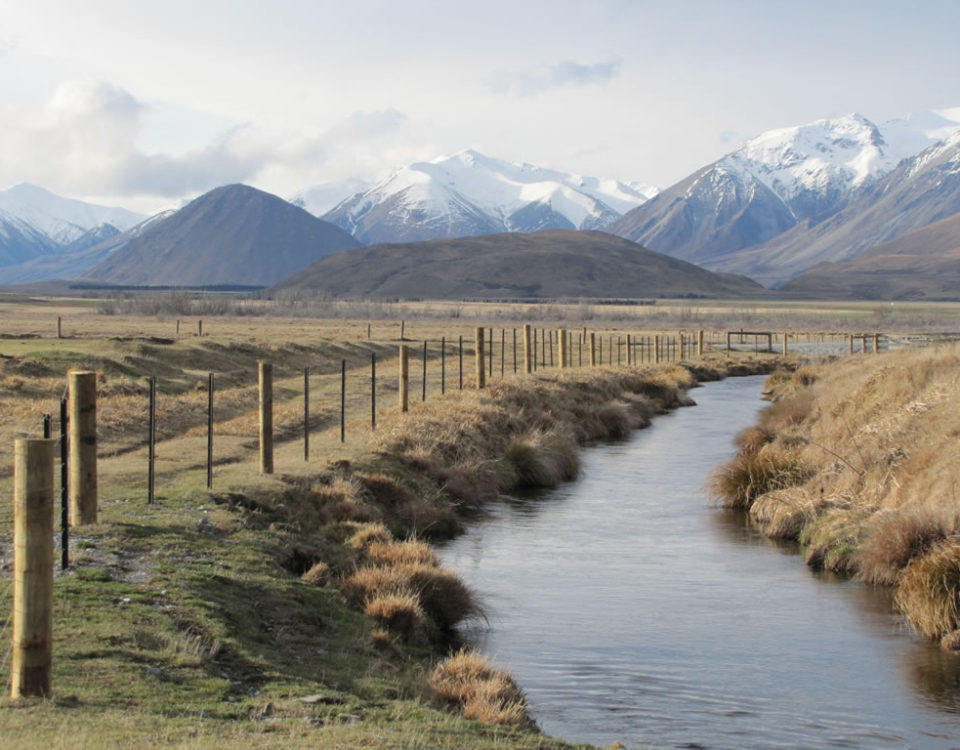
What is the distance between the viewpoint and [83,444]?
46.5 feet

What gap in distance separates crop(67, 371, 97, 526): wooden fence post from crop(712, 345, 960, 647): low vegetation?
32.5 feet

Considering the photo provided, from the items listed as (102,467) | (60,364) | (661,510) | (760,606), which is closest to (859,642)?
(760,606)

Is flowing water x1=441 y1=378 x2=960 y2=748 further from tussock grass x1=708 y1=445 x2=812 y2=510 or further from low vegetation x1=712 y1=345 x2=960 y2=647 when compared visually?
tussock grass x1=708 y1=445 x2=812 y2=510

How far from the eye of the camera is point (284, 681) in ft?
34.0

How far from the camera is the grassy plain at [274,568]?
9.16 m

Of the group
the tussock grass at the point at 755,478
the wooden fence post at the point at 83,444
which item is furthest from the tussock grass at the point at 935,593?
the wooden fence post at the point at 83,444

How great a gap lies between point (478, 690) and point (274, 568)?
4271 mm

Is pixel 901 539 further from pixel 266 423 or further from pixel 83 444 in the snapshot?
pixel 83 444

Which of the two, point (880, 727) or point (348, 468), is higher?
point (348, 468)

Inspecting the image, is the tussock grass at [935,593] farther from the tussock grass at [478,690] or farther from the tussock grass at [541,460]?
the tussock grass at [541,460]

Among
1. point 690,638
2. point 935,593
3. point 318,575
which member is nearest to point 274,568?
point 318,575

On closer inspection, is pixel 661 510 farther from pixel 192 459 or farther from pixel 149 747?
pixel 149 747

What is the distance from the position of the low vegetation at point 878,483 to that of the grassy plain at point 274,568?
206 inches

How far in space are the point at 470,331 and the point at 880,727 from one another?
272 ft
